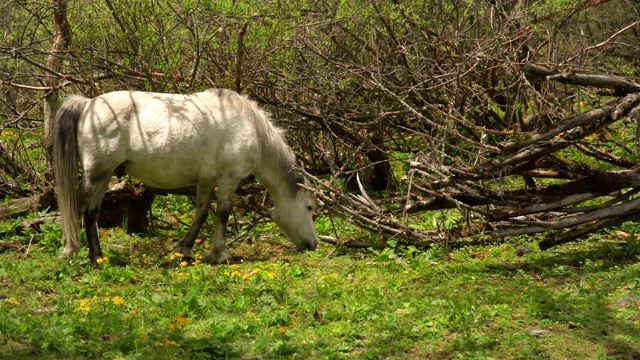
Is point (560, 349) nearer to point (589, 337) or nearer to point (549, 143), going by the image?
point (589, 337)

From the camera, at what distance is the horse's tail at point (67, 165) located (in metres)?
6.91

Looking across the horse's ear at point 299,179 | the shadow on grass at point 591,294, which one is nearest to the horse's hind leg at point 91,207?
the horse's ear at point 299,179

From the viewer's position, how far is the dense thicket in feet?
22.4

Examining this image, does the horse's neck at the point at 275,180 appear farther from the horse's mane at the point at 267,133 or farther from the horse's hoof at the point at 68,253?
the horse's hoof at the point at 68,253

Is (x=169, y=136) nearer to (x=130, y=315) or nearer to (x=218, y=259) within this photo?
(x=218, y=259)

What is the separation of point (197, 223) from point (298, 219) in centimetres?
106

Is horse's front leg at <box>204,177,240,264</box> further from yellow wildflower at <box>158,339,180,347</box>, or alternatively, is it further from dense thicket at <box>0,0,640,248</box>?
yellow wildflower at <box>158,339,180,347</box>

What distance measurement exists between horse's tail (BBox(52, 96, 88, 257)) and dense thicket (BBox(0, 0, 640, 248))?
1.07 m

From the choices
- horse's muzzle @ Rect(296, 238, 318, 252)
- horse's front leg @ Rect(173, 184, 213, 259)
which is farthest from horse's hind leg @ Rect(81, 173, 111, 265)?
horse's muzzle @ Rect(296, 238, 318, 252)

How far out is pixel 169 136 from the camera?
7.18 metres

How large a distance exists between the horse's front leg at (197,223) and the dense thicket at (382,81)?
1260 mm

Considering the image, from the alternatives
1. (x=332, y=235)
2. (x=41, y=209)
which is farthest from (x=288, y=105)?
(x=41, y=209)

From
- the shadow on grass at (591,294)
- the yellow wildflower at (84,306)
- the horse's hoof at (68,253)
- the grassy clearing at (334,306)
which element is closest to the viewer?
the grassy clearing at (334,306)

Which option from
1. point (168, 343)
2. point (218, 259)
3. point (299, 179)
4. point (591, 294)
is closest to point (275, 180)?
point (299, 179)
